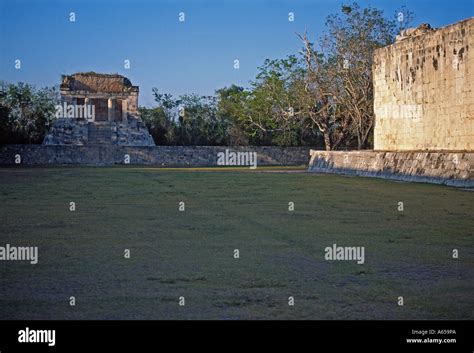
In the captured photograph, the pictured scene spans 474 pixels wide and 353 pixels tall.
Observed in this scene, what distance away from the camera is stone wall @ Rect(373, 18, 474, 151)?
16931mm

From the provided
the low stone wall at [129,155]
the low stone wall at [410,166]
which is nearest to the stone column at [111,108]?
the low stone wall at [129,155]

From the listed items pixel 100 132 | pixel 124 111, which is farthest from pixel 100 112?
pixel 124 111

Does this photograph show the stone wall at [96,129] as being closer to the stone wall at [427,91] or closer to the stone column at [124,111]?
the stone column at [124,111]

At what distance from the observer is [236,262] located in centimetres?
559

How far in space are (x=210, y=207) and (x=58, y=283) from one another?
18.4ft

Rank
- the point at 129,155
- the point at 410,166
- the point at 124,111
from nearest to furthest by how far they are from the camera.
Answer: the point at 410,166, the point at 129,155, the point at 124,111

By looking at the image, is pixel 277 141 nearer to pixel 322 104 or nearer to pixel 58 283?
pixel 322 104

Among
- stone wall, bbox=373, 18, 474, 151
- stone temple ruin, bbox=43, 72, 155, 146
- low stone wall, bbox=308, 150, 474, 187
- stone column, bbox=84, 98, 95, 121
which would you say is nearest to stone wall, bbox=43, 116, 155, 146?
stone temple ruin, bbox=43, 72, 155, 146

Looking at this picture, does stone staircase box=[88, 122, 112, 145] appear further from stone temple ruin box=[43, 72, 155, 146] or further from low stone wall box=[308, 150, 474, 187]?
low stone wall box=[308, 150, 474, 187]

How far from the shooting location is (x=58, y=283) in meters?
4.79

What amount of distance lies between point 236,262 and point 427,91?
14997 mm

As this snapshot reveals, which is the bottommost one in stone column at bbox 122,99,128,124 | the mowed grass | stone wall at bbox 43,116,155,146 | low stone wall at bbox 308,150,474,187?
the mowed grass

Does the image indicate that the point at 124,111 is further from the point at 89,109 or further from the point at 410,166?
the point at 410,166

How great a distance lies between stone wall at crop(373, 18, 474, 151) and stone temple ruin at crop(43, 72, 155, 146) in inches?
1036
